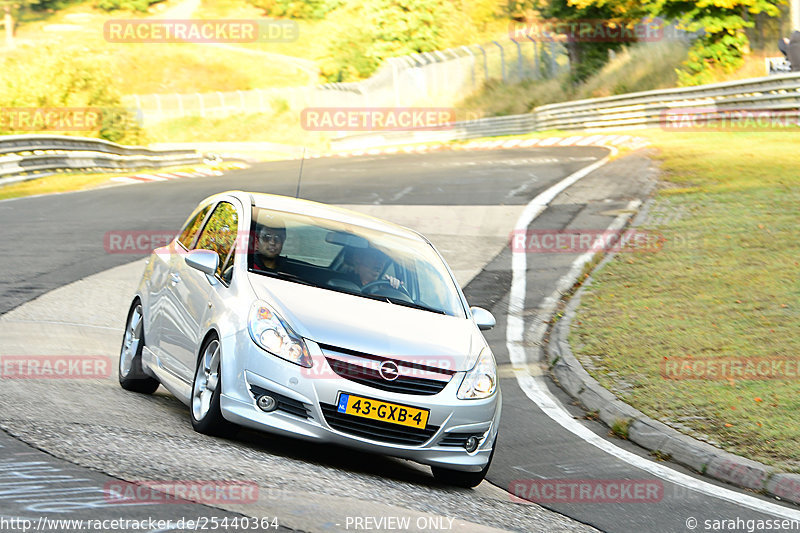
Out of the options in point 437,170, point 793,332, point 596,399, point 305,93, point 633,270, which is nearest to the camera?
point 596,399

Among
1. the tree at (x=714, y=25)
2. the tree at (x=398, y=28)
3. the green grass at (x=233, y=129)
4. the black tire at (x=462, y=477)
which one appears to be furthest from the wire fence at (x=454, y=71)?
the black tire at (x=462, y=477)

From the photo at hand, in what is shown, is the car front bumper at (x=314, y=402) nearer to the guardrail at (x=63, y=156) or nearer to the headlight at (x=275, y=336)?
the headlight at (x=275, y=336)

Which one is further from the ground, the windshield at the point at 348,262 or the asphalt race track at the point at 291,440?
the windshield at the point at 348,262

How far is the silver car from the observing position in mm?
6402

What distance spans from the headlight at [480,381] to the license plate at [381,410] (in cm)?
36

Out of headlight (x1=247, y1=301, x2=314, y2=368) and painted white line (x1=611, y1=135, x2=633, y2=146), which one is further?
painted white line (x1=611, y1=135, x2=633, y2=146)

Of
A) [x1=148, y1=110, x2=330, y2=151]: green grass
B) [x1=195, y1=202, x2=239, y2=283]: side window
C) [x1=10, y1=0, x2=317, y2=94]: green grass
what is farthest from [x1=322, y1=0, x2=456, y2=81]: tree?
[x1=195, y1=202, x2=239, y2=283]: side window

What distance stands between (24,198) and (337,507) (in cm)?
1931

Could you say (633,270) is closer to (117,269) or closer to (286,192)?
(117,269)

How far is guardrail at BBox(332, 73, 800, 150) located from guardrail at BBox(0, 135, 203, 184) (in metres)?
16.0

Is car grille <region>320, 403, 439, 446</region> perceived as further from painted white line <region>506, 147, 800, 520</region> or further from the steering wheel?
painted white line <region>506, 147, 800, 520</region>

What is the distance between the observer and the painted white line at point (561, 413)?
7057 millimetres

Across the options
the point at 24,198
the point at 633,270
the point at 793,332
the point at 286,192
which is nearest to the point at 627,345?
the point at 793,332

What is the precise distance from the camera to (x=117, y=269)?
586 inches
